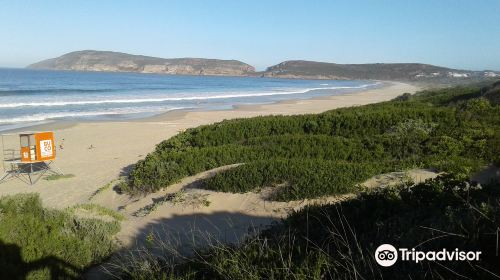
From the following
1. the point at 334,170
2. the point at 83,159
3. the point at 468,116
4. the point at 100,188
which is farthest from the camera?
the point at 83,159

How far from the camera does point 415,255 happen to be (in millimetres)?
2971

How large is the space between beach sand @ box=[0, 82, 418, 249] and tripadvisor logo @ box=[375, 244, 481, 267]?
2.76 meters

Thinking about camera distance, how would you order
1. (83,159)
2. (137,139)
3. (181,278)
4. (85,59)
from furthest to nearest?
1. (85,59)
2. (137,139)
3. (83,159)
4. (181,278)

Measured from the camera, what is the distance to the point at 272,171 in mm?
7980

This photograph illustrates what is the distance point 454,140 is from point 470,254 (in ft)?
23.5

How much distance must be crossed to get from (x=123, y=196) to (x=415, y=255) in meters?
7.76

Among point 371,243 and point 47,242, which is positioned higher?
point 371,243

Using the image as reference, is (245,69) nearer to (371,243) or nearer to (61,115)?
(61,115)

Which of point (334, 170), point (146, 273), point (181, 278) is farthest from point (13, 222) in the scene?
point (334, 170)

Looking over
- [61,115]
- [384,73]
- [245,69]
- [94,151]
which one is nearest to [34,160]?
[94,151]

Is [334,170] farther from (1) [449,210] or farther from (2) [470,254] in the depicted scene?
(2) [470,254]

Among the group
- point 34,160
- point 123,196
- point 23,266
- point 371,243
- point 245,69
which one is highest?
point 245,69

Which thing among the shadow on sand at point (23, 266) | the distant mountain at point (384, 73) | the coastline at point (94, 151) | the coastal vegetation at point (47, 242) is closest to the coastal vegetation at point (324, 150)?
the coastline at point (94, 151)

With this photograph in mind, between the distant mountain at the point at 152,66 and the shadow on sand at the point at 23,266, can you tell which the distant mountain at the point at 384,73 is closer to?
the distant mountain at the point at 152,66
